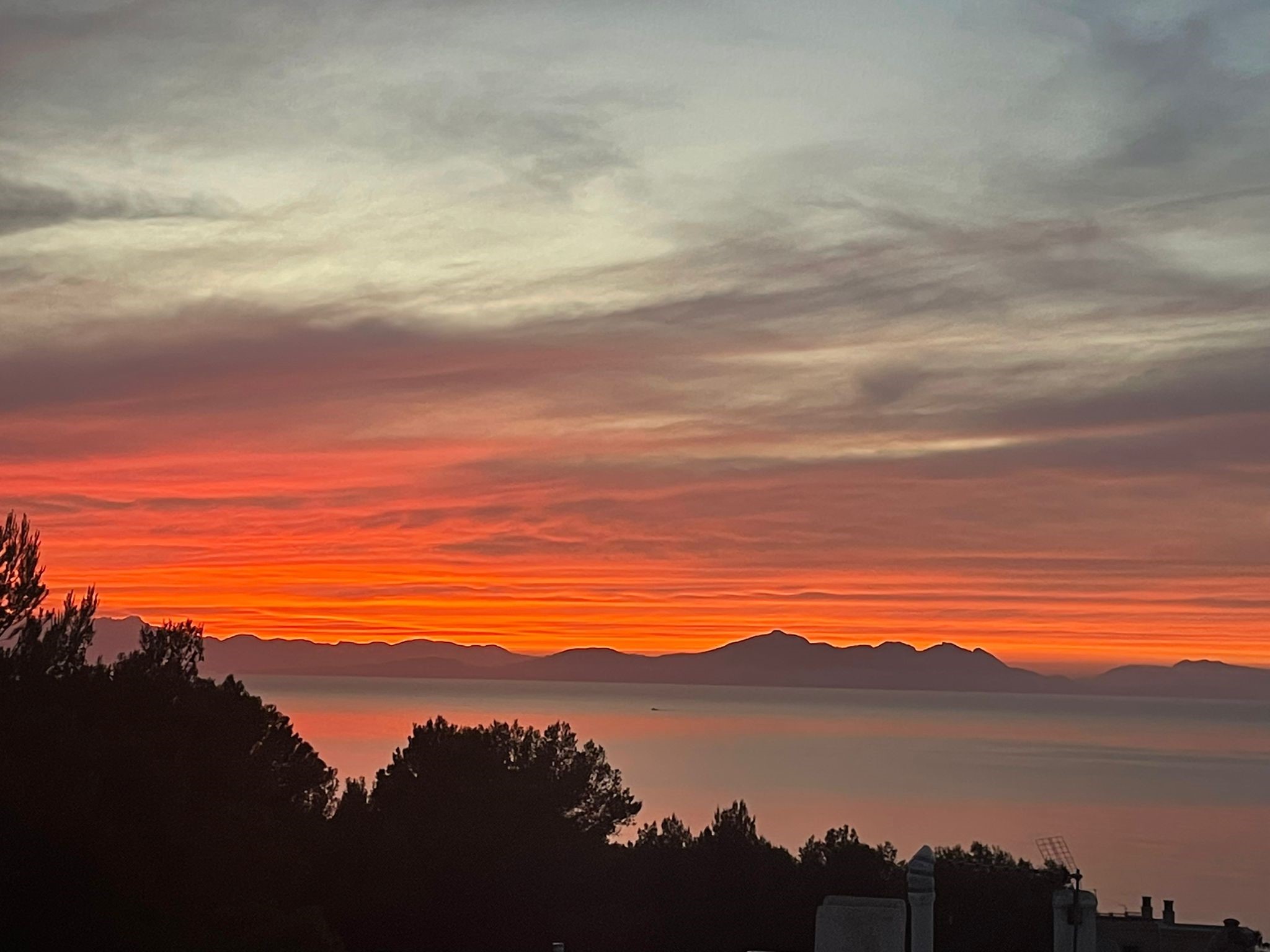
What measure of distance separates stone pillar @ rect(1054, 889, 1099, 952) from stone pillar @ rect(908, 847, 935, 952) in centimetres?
283

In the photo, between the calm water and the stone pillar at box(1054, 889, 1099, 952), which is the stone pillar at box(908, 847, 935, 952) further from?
the calm water

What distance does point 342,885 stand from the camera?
33.1m

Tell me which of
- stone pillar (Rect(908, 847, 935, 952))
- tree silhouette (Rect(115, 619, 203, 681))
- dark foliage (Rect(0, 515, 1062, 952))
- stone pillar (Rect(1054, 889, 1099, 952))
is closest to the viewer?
stone pillar (Rect(908, 847, 935, 952))

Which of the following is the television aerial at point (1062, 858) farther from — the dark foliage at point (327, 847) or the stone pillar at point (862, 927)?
the stone pillar at point (862, 927)

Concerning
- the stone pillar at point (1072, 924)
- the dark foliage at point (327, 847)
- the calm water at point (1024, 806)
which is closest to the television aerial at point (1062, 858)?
the stone pillar at point (1072, 924)

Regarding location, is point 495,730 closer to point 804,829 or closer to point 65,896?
point 65,896

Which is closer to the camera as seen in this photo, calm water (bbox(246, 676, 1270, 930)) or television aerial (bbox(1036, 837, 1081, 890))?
television aerial (bbox(1036, 837, 1081, 890))

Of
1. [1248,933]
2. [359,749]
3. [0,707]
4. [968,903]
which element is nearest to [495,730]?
[968,903]

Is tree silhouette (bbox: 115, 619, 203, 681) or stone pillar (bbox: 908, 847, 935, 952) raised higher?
tree silhouette (bbox: 115, 619, 203, 681)

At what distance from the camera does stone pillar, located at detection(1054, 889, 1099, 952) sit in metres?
17.5

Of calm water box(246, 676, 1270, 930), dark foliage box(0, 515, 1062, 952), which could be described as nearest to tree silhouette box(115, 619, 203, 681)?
dark foliage box(0, 515, 1062, 952)

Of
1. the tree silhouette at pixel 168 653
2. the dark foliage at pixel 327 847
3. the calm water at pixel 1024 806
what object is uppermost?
the tree silhouette at pixel 168 653

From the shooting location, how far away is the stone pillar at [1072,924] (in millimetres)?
17469

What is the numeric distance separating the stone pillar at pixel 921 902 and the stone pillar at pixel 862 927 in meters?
0.70
